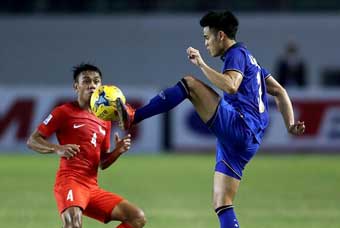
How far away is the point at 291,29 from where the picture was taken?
27.8 metres

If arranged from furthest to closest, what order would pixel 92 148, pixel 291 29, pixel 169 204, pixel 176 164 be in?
pixel 291 29
pixel 176 164
pixel 169 204
pixel 92 148

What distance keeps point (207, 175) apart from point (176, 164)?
6.29 ft

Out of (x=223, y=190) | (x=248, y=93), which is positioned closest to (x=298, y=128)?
(x=248, y=93)

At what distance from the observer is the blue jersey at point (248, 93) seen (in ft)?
30.2

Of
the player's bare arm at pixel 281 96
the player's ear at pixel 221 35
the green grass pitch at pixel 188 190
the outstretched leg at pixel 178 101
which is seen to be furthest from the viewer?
the green grass pitch at pixel 188 190

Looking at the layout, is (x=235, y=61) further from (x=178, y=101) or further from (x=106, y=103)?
Answer: (x=106, y=103)

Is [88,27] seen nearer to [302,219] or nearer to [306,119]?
[306,119]

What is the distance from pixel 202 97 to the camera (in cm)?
909

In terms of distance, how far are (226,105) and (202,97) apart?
12.0 inches

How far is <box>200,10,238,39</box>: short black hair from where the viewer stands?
9289mm

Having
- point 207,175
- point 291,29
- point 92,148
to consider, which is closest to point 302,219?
point 92,148

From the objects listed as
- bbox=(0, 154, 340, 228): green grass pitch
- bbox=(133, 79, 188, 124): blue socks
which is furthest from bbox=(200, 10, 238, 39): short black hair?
bbox=(0, 154, 340, 228): green grass pitch

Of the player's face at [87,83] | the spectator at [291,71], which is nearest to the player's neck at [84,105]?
the player's face at [87,83]

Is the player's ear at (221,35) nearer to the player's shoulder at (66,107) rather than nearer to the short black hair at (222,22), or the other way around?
the short black hair at (222,22)
